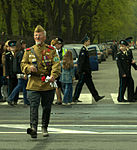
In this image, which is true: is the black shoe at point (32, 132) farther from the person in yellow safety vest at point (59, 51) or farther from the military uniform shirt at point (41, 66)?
the person in yellow safety vest at point (59, 51)

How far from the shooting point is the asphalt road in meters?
8.41

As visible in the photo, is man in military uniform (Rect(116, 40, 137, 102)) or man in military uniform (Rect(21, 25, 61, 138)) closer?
man in military uniform (Rect(21, 25, 61, 138))

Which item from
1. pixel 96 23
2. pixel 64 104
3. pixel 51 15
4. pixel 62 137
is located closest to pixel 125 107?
pixel 64 104

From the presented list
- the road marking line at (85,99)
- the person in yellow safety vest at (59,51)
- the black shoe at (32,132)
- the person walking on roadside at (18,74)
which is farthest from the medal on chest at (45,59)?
A: the road marking line at (85,99)

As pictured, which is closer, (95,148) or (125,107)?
(95,148)

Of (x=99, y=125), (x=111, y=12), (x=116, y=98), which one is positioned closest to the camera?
(x=99, y=125)

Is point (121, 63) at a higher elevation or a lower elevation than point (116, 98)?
higher

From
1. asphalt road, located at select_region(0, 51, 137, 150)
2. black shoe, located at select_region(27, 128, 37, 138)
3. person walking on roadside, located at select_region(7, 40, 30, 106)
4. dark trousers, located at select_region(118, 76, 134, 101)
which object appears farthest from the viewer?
dark trousers, located at select_region(118, 76, 134, 101)

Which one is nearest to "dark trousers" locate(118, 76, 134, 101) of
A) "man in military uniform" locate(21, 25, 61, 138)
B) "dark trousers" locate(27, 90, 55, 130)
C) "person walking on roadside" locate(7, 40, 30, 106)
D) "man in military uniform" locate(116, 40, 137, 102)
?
"man in military uniform" locate(116, 40, 137, 102)

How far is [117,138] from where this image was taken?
29.3 ft

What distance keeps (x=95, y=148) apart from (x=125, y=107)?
600 centimetres

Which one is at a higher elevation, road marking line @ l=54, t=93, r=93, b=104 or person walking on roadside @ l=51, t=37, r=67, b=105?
person walking on roadside @ l=51, t=37, r=67, b=105

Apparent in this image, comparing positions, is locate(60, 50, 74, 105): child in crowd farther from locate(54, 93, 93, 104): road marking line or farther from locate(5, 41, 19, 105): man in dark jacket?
locate(5, 41, 19, 105): man in dark jacket

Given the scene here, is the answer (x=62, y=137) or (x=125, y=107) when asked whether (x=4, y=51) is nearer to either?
(x=125, y=107)
